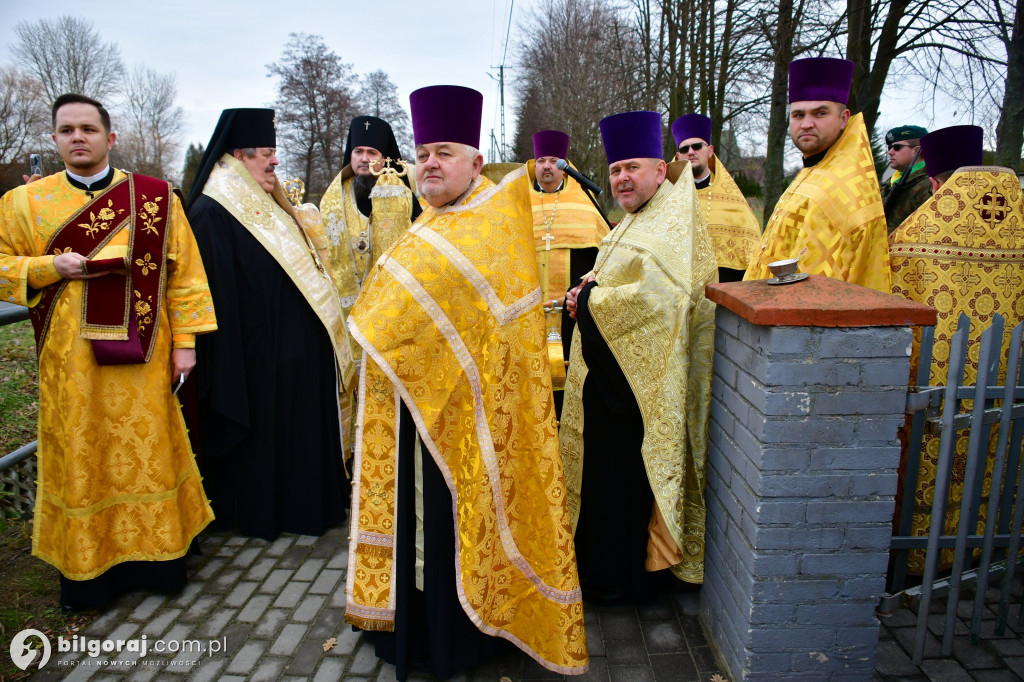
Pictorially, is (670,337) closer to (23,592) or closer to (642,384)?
(642,384)

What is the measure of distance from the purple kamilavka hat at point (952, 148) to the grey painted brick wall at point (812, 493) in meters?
1.84

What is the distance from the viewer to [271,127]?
406 centimetres

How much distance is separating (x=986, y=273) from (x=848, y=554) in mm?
1743

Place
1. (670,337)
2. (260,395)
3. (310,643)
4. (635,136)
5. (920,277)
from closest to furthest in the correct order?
(670,337) → (310,643) → (635,136) → (920,277) → (260,395)

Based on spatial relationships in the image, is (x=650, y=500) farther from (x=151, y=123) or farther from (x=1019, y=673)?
A: (x=151, y=123)

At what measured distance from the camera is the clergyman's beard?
17.9 feet

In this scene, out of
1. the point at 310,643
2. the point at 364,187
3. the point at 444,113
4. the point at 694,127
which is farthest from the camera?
the point at 694,127

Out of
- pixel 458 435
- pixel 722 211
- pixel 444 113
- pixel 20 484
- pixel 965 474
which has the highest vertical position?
pixel 444 113

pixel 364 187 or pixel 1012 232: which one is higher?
Result: pixel 364 187

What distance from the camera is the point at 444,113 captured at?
101 inches

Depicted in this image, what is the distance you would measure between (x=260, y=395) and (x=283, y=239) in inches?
38.2

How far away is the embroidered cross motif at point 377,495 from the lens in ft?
8.70

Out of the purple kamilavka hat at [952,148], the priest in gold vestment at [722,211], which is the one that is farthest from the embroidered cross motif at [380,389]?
the priest in gold vestment at [722,211]

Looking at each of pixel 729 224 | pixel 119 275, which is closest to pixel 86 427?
pixel 119 275
